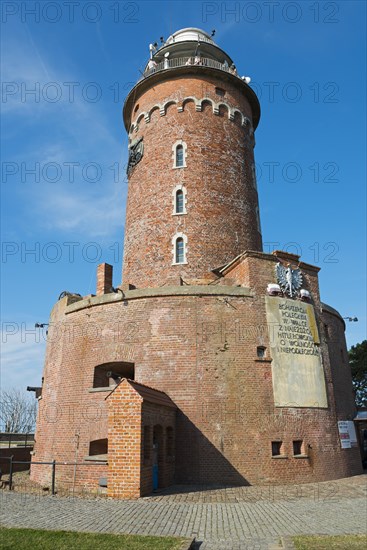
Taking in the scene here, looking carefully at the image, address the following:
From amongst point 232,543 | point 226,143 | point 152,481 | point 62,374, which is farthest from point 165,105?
point 232,543

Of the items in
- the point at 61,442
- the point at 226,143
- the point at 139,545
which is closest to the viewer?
the point at 139,545

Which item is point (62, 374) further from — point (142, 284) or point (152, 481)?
point (152, 481)

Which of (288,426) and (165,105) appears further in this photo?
(165,105)

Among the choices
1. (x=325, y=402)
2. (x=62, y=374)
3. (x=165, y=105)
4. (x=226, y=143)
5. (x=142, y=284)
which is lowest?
(x=325, y=402)

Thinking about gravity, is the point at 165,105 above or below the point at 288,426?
above

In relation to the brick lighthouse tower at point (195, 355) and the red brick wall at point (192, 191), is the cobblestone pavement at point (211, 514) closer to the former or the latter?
the brick lighthouse tower at point (195, 355)

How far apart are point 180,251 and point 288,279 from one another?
5383 mm

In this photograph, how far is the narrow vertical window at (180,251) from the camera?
68.3 feet

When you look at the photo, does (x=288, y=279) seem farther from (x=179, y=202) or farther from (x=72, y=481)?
(x=72, y=481)

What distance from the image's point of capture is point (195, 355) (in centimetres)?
1588

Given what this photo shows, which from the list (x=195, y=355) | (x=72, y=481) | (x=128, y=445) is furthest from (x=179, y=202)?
(x=72, y=481)

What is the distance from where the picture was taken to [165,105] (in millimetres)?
23578

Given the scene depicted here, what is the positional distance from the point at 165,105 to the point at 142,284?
960cm

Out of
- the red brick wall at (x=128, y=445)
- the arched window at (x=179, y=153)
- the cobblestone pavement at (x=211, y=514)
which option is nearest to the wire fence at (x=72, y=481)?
the cobblestone pavement at (x=211, y=514)
